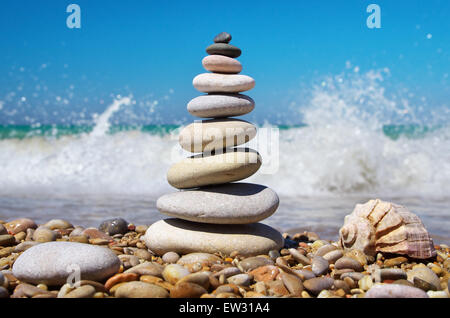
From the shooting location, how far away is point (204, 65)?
4383 millimetres

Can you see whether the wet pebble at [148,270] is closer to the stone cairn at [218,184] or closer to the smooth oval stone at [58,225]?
the stone cairn at [218,184]

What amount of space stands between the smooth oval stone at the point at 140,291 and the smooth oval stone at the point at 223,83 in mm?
2208

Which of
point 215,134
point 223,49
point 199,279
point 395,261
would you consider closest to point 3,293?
point 199,279

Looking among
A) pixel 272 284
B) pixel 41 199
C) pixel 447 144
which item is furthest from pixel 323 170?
pixel 272 284

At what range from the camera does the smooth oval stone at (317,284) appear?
301cm

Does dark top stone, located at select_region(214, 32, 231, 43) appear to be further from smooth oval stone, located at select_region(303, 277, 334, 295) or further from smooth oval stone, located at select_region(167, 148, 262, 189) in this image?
smooth oval stone, located at select_region(303, 277, 334, 295)

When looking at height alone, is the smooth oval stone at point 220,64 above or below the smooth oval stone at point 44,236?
above

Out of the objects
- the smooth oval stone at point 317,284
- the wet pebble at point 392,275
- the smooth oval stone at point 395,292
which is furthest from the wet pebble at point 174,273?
the wet pebble at point 392,275

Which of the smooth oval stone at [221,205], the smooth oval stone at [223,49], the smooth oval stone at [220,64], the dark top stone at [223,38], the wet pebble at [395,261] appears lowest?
the wet pebble at [395,261]

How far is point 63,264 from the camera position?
3053 mm

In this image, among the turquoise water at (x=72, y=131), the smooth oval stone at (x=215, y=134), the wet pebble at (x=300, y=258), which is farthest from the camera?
the turquoise water at (x=72, y=131)

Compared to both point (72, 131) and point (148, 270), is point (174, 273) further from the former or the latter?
point (72, 131)

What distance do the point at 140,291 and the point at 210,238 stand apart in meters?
1.24

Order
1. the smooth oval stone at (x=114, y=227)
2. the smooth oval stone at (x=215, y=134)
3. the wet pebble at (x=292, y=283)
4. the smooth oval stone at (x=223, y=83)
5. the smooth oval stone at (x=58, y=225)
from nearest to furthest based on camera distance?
1. the wet pebble at (x=292, y=283)
2. the smooth oval stone at (x=215, y=134)
3. the smooth oval stone at (x=223, y=83)
4. the smooth oval stone at (x=114, y=227)
5. the smooth oval stone at (x=58, y=225)
